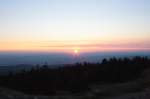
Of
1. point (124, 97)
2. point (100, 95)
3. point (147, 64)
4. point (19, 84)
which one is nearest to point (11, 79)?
point (19, 84)

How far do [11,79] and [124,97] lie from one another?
6363 millimetres

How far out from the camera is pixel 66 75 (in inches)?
928

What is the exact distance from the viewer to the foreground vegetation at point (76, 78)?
68.6 feet

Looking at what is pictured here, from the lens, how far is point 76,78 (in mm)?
23047

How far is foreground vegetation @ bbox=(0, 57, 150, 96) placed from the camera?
68.6 feet

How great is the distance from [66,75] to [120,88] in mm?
3434

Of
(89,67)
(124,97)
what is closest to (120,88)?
(124,97)

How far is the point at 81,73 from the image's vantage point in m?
25.3

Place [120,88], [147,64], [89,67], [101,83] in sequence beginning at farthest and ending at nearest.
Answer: [147,64]
[89,67]
[101,83]
[120,88]

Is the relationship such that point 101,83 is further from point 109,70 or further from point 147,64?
point 147,64

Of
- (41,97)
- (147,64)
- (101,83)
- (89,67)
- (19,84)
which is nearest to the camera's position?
(41,97)

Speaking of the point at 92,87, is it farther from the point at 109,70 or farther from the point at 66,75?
the point at 109,70

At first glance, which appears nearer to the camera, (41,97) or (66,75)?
(41,97)

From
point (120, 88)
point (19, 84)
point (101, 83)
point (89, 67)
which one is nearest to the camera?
point (19, 84)
